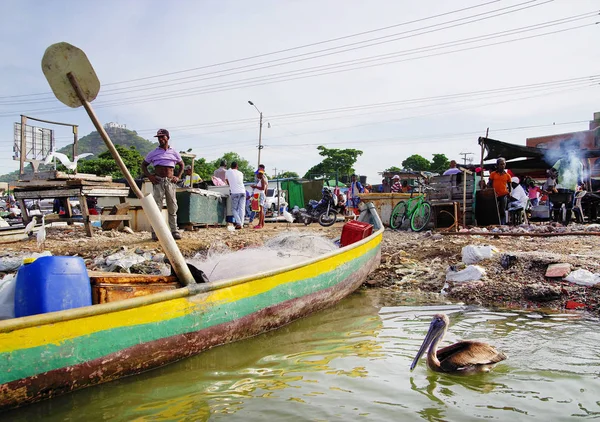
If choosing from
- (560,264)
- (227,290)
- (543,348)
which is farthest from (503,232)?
(227,290)

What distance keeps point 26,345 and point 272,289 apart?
6.73 ft

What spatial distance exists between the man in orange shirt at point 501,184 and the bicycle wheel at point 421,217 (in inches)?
60.8

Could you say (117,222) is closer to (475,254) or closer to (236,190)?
(236,190)

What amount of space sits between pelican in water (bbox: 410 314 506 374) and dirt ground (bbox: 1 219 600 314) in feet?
7.21

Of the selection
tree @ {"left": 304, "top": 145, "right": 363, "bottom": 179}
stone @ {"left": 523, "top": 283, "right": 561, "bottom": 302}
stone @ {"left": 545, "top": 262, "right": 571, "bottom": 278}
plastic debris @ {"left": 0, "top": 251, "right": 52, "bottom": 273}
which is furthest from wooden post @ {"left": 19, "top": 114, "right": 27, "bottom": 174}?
tree @ {"left": 304, "top": 145, "right": 363, "bottom": 179}

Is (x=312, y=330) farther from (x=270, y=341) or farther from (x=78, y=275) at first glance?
(x=78, y=275)

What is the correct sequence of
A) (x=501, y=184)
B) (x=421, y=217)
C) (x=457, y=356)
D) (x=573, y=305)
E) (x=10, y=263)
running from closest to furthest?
(x=457, y=356), (x=573, y=305), (x=10, y=263), (x=501, y=184), (x=421, y=217)

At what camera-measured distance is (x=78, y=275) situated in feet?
9.72

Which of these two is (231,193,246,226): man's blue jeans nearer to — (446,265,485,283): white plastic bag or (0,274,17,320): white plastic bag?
(446,265,485,283): white plastic bag

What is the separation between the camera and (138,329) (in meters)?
2.96

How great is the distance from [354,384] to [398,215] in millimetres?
8336

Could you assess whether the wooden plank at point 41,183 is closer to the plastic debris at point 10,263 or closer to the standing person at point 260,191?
the plastic debris at point 10,263

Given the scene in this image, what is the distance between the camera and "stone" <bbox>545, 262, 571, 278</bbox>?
5535 millimetres

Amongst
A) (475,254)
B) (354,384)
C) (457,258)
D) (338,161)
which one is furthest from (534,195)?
(338,161)
